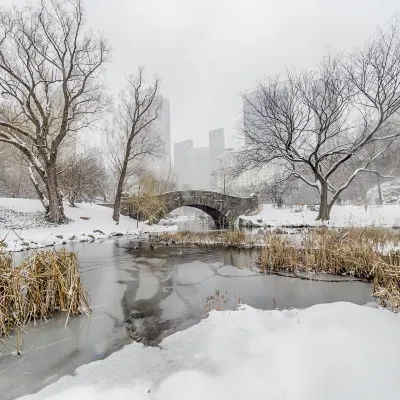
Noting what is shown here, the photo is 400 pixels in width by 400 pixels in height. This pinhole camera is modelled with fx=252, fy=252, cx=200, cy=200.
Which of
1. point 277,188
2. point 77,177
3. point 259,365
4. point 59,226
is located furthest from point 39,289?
point 277,188

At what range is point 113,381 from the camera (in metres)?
2.38

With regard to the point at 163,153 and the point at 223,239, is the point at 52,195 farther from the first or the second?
the point at 223,239

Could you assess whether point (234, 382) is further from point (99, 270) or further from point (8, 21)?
point (8, 21)

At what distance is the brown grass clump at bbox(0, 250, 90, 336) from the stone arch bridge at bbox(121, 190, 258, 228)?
59.6 feet

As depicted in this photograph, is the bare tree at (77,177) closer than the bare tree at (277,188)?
No

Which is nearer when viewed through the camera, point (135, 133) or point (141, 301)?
point (141, 301)

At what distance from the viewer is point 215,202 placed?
25125 millimetres

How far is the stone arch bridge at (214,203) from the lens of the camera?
76.7 ft

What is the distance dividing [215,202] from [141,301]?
20.5 meters

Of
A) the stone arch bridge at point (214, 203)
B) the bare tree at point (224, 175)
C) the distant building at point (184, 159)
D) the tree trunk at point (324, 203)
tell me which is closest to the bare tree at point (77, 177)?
the stone arch bridge at point (214, 203)

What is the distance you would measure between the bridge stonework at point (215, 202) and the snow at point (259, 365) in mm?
19324

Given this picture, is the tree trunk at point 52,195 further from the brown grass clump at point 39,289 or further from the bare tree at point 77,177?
the brown grass clump at point 39,289

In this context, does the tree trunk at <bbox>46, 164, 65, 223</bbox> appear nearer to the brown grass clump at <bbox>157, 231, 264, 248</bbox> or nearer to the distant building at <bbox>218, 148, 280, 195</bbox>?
the brown grass clump at <bbox>157, 231, 264, 248</bbox>

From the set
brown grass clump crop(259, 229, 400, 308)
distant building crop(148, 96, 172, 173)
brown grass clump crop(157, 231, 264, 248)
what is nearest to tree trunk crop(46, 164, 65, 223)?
brown grass clump crop(157, 231, 264, 248)
